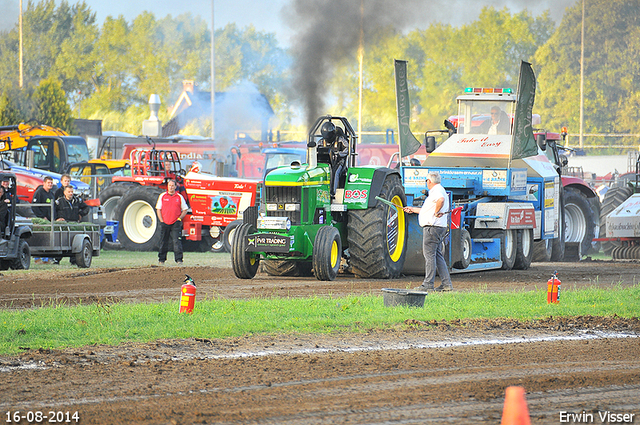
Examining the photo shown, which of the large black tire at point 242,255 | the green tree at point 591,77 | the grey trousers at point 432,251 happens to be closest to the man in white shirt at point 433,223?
the grey trousers at point 432,251

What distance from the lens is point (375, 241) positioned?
13.6m

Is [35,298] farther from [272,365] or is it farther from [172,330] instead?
[272,365]

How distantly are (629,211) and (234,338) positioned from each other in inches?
546

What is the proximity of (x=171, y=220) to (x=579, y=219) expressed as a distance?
392 inches

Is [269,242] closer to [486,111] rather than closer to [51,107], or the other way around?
[486,111]

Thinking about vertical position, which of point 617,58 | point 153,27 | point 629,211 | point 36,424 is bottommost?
point 36,424

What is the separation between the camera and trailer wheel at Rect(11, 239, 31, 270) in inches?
621

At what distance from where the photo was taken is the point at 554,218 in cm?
1791

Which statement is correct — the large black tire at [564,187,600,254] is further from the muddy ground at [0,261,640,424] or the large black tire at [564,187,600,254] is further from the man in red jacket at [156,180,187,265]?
the muddy ground at [0,261,640,424]

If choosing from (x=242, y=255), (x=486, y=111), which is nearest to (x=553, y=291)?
(x=242, y=255)

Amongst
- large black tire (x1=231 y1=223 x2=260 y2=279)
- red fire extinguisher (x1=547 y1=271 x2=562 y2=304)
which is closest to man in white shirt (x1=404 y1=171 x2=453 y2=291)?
red fire extinguisher (x1=547 y1=271 x2=562 y2=304)

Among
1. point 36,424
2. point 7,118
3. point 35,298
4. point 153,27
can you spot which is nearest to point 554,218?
point 35,298

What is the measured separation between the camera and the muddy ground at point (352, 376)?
5.57 m

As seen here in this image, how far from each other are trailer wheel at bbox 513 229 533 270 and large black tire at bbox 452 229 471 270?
211 centimetres
